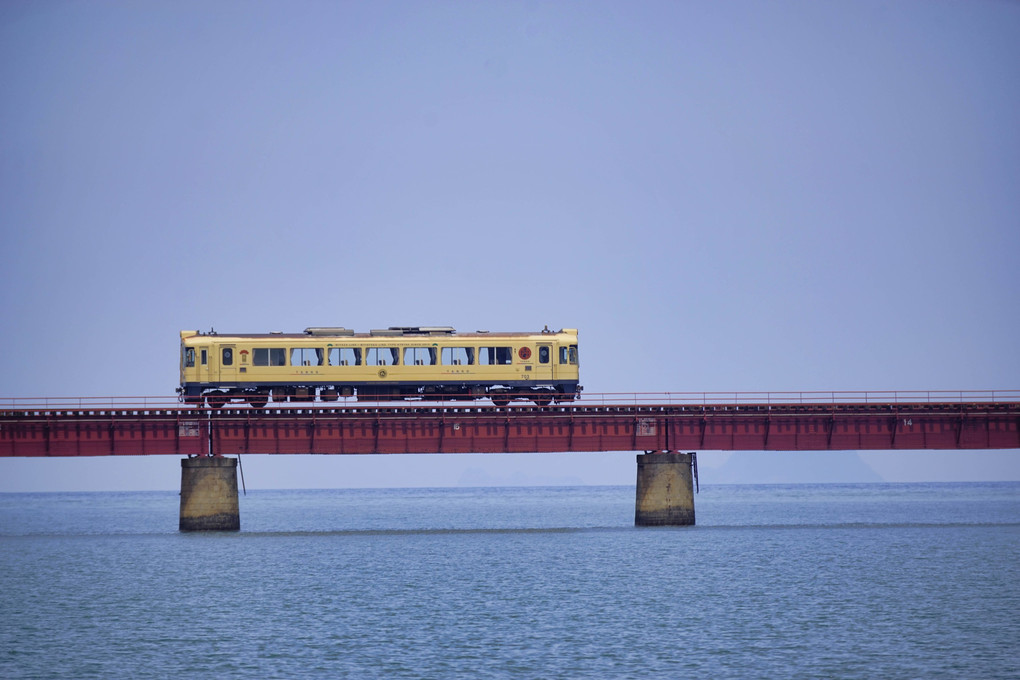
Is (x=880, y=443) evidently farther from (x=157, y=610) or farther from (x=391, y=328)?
(x=157, y=610)

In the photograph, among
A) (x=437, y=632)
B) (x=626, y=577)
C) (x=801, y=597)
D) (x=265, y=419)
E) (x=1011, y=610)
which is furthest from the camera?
(x=265, y=419)

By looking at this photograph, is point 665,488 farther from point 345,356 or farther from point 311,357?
point 311,357

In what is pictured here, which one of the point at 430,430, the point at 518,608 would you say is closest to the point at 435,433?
the point at 430,430

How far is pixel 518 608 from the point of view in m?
38.3

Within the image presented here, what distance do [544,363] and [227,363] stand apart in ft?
52.3

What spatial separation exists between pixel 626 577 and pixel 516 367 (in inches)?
721

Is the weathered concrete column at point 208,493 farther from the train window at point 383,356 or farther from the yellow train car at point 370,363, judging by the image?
the train window at point 383,356

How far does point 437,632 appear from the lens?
34188 mm

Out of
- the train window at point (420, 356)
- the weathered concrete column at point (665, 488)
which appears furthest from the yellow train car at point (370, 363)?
the weathered concrete column at point (665, 488)

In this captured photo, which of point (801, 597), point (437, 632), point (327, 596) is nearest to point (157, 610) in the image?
point (327, 596)

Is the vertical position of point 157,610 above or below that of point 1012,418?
below

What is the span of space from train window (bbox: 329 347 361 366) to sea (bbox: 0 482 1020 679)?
9082 millimetres

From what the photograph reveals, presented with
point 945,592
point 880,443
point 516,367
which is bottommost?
point 945,592

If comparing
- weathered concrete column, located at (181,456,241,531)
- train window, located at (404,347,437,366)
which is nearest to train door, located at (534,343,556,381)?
train window, located at (404,347,437,366)
